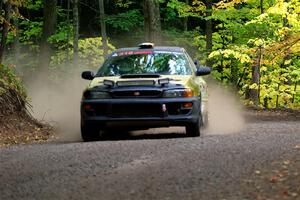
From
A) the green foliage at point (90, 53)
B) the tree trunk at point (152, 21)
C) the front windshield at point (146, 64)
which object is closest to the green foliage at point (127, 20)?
the green foliage at point (90, 53)

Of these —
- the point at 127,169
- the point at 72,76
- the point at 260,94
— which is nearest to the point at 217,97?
the point at 260,94

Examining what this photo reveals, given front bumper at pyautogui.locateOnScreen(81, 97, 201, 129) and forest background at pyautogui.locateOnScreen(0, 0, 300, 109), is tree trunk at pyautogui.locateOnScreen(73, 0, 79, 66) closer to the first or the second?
forest background at pyautogui.locateOnScreen(0, 0, 300, 109)

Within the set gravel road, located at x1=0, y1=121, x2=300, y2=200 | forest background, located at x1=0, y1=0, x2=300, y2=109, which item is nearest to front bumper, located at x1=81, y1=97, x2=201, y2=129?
gravel road, located at x1=0, y1=121, x2=300, y2=200

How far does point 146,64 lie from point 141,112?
1.55 m

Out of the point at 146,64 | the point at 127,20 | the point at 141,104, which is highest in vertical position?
the point at 146,64

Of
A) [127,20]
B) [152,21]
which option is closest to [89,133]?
[152,21]

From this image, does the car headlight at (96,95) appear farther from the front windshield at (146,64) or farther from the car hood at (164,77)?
the front windshield at (146,64)

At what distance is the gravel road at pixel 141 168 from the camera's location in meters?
6.26

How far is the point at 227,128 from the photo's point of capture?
13.7 metres

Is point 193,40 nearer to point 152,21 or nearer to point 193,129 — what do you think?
point 152,21

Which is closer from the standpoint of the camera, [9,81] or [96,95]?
[96,95]

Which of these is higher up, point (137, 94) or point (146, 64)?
point (146, 64)

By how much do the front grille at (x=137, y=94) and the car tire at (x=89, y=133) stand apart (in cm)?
81

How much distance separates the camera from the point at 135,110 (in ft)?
34.8
